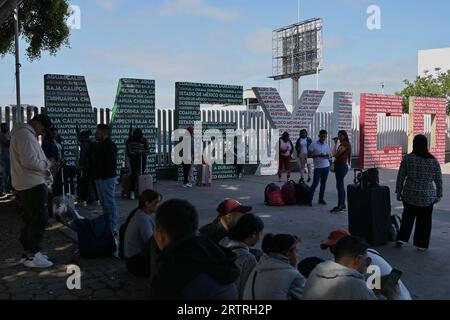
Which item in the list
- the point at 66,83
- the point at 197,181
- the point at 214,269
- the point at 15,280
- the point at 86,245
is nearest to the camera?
the point at 214,269

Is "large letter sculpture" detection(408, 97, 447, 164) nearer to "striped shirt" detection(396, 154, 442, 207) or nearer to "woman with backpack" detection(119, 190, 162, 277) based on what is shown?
"striped shirt" detection(396, 154, 442, 207)

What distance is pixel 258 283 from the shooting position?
3.15m

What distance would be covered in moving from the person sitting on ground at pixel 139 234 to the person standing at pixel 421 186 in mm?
3457

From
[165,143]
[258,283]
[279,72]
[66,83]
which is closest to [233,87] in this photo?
[165,143]

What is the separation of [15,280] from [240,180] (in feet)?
34.4

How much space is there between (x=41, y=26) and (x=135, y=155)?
5.72 metres

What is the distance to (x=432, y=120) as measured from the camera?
21.6m

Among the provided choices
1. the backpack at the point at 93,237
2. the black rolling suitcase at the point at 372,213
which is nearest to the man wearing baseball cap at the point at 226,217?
the backpack at the point at 93,237

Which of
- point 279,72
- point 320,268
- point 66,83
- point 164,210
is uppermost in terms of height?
point 279,72

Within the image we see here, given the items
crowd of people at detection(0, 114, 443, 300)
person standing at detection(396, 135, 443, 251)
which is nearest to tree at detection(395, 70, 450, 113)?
crowd of people at detection(0, 114, 443, 300)

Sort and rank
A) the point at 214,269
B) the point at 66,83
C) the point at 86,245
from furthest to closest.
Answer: the point at 66,83, the point at 86,245, the point at 214,269

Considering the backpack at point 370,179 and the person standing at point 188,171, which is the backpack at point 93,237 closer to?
the backpack at point 370,179

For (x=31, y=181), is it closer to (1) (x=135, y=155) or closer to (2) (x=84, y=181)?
(2) (x=84, y=181)

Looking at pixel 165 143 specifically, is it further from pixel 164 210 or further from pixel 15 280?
pixel 164 210
